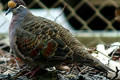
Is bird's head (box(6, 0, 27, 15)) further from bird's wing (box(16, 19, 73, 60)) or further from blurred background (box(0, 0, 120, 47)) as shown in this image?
blurred background (box(0, 0, 120, 47))

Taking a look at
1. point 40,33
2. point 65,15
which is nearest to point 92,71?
point 40,33

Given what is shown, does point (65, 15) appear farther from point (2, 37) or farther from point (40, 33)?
point (40, 33)

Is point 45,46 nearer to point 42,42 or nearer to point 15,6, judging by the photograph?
point 42,42

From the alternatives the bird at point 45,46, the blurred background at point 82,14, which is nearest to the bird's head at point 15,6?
the bird at point 45,46

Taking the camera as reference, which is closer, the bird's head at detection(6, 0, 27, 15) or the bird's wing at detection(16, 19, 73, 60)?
the bird's wing at detection(16, 19, 73, 60)

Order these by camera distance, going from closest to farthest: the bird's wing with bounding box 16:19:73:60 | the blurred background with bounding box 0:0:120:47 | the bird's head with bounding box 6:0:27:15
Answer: the bird's wing with bounding box 16:19:73:60, the bird's head with bounding box 6:0:27:15, the blurred background with bounding box 0:0:120:47

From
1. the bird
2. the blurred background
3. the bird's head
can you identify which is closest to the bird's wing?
the bird

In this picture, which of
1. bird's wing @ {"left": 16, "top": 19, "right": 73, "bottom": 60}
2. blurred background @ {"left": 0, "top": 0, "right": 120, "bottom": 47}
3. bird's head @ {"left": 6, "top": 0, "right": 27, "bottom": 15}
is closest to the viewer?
bird's wing @ {"left": 16, "top": 19, "right": 73, "bottom": 60}

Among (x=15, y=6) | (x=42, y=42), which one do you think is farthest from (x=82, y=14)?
(x=42, y=42)
